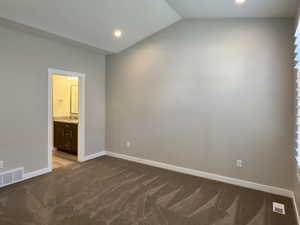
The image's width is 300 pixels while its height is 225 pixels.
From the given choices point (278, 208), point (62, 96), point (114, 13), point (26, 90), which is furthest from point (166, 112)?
point (62, 96)

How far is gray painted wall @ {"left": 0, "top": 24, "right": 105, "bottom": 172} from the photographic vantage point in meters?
3.13

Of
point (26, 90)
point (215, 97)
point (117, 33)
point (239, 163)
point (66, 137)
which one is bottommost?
point (239, 163)

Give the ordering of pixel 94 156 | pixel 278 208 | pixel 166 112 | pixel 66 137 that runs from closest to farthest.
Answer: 1. pixel 278 208
2. pixel 166 112
3. pixel 94 156
4. pixel 66 137

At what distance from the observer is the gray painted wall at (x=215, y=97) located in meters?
3.04

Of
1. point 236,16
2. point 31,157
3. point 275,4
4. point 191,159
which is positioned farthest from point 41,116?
point 275,4

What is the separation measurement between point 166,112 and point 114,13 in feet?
7.10

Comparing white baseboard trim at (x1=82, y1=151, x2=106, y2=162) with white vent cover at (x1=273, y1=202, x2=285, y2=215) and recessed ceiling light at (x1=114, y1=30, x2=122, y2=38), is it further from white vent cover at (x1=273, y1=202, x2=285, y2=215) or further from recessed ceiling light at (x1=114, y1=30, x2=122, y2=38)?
white vent cover at (x1=273, y1=202, x2=285, y2=215)

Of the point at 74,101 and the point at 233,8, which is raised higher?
the point at 233,8

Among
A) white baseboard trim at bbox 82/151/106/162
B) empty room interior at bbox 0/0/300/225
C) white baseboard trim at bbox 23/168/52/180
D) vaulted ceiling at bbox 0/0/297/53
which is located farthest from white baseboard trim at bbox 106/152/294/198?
vaulted ceiling at bbox 0/0/297/53

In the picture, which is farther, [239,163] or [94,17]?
[239,163]

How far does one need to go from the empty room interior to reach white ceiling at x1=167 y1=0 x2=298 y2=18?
2cm

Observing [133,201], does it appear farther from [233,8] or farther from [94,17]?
[233,8]

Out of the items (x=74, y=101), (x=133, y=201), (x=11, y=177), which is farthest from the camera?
(x=74, y=101)

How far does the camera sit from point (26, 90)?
3.39m
